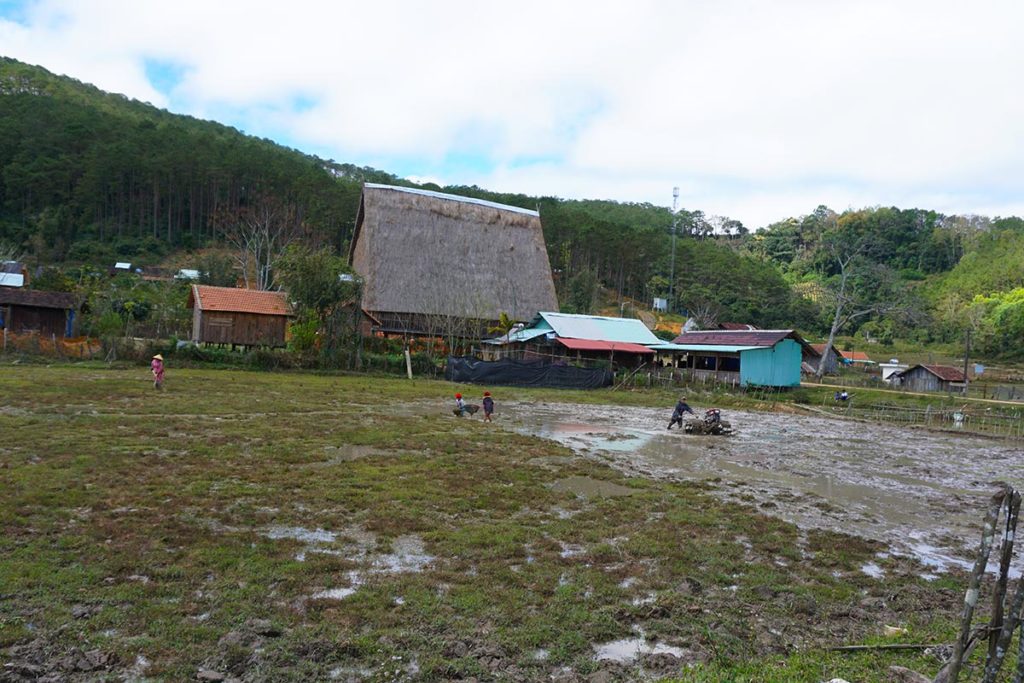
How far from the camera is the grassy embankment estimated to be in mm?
4637

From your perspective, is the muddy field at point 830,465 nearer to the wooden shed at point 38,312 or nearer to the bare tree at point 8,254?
the wooden shed at point 38,312

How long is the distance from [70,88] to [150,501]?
124 meters

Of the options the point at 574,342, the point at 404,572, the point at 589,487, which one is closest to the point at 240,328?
the point at 574,342

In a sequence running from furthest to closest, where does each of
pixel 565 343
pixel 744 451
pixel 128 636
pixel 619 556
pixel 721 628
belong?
pixel 565 343 → pixel 744 451 → pixel 619 556 → pixel 721 628 → pixel 128 636

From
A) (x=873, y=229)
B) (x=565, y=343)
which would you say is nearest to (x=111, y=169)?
(x=565, y=343)

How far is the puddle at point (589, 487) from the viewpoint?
32.9ft

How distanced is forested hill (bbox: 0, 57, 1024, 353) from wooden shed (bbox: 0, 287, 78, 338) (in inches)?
991

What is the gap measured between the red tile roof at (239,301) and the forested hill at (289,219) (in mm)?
26072

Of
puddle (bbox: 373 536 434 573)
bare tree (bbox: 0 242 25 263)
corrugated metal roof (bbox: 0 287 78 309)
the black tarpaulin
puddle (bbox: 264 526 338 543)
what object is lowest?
puddle (bbox: 373 536 434 573)

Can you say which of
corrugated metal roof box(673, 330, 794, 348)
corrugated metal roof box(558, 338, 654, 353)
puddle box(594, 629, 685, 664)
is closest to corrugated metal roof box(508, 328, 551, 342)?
corrugated metal roof box(558, 338, 654, 353)

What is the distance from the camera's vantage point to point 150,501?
7918 millimetres

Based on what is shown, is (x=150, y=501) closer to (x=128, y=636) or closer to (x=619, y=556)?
(x=128, y=636)

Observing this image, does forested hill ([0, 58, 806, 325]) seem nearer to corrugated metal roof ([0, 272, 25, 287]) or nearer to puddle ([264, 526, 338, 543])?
corrugated metal roof ([0, 272, 25, 287])

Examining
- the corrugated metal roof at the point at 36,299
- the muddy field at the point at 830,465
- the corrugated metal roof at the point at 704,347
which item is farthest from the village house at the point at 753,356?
the corrugated metal roof at the point at 36,299
